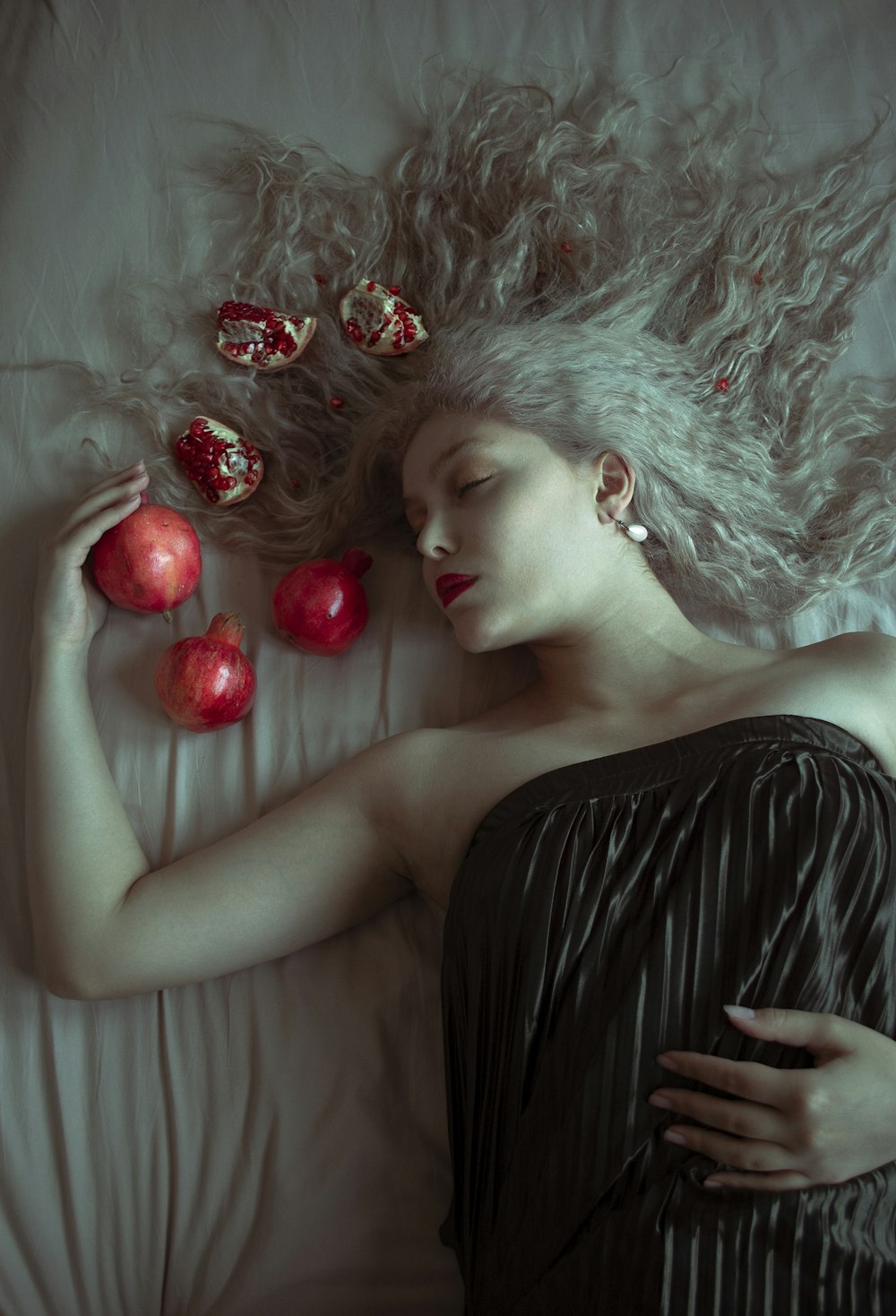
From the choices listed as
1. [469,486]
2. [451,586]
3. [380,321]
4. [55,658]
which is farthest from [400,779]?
[380,321]

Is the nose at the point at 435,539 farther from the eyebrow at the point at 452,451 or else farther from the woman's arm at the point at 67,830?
the woman's arm at the point at 67,830

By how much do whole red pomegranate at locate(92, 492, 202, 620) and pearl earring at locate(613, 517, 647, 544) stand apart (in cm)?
56

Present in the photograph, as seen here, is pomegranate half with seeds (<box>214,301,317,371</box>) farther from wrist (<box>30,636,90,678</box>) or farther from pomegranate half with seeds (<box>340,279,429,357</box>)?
wrist (<box>30,636,90,678</box>)

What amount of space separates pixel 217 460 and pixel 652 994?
89 cm

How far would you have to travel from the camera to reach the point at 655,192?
1.45 metres

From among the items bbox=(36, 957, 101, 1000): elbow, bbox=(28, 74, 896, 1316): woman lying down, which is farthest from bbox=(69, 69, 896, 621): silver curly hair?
bbox=(36, 957, 101, 1000): elbow

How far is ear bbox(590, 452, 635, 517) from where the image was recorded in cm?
121

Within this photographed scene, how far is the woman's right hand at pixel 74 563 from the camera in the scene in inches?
48.6

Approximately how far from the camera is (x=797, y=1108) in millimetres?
871

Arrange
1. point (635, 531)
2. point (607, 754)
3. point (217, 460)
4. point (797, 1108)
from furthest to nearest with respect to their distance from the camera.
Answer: point (217, 460) → point (635, 531) → point (607, 754) → point (797, 1108)

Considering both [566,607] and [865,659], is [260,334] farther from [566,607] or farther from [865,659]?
[865,659]

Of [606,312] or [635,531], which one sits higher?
[606,312]

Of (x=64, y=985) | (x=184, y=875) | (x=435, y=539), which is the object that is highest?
(x=435, y=539)

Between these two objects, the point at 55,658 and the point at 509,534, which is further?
the point at 55,658
